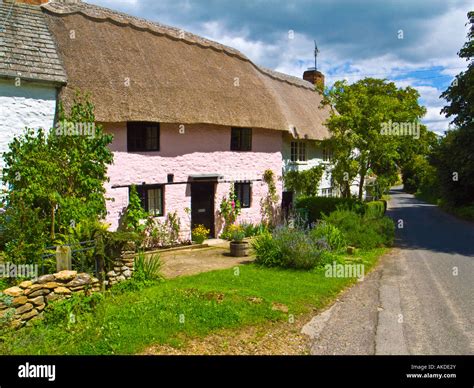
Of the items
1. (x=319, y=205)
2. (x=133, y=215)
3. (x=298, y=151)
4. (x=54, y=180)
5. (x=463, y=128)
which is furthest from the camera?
(x=463, y=128)

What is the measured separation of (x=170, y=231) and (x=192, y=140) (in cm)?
348

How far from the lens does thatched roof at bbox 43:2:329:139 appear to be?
12438mm

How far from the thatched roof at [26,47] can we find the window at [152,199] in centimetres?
426

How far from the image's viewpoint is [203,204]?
1547cm

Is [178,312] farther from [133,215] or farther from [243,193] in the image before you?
[243,193]

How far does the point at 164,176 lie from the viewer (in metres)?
14.0

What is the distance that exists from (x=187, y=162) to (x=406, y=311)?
917cm

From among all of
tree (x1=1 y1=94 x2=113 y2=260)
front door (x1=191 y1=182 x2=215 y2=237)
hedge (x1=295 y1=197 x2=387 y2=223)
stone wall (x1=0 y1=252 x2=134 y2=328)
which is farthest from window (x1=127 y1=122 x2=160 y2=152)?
hedge (x1=295 y1=197 x2=387 y2=223)

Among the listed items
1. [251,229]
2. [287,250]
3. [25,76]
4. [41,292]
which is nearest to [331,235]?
[287,250]

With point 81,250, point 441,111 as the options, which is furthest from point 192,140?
point 441,111

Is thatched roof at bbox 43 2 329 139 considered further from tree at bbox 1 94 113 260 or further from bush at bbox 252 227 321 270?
bush at bbox 252 227 321 270

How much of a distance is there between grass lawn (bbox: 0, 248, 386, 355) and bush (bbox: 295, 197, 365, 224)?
7.88m

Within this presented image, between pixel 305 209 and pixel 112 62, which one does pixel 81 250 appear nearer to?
pixel 112 62

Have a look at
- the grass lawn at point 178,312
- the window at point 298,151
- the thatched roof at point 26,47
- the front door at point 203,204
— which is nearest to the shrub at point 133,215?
the front door at point 203,204
